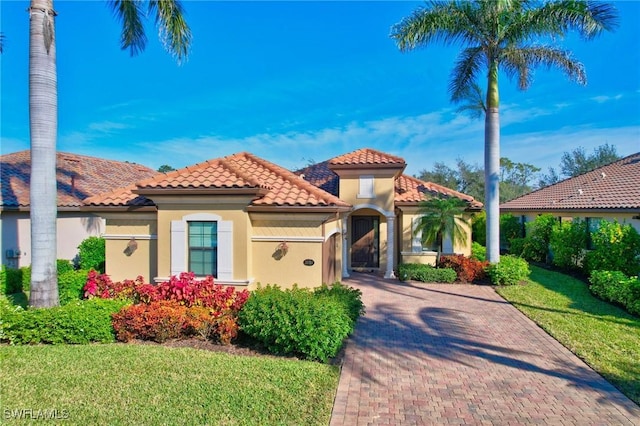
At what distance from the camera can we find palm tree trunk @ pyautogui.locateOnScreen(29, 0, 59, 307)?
8.23 metres

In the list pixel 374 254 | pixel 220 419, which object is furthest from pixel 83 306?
pixel 374 254

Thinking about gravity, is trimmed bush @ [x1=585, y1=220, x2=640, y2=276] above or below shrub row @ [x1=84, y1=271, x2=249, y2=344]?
above

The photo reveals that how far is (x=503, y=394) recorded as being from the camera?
5840 millimetres

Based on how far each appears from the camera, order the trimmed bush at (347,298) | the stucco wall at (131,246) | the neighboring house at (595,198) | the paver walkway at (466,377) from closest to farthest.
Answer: the paver walkway at (466,377) < the trimmed bush at (347,298) < the stucco wall at (131,246) < the neighboring house at (595,198)

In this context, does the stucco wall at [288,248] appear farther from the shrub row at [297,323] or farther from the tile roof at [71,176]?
the tile roof at [71,176]

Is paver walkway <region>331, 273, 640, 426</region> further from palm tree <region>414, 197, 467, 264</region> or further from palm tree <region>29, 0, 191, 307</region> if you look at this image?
palm tree <region>29, 0, 191, 307</region>

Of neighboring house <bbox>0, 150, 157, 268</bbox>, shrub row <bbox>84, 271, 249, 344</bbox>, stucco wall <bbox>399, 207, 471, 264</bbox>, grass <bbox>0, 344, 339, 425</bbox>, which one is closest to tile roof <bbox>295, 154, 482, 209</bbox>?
stucco wall <bbox>399, 207, 471, 264</bbox>

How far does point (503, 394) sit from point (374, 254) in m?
12.7

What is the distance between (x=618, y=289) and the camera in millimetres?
10953

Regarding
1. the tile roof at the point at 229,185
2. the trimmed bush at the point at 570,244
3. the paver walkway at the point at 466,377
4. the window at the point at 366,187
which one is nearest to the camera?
the paver walkway at the point at 466,377

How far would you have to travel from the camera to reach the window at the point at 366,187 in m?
16.7

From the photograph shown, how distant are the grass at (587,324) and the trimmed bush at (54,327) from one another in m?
10.1

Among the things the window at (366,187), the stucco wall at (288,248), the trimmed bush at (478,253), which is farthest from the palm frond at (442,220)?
the stucco wall at (288,248)

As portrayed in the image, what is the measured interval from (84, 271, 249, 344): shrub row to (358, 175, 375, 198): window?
925 cm
